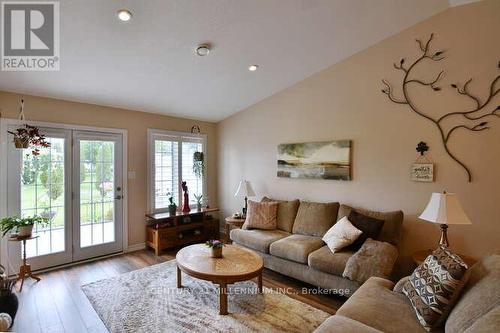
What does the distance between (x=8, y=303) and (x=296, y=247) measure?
2.81m

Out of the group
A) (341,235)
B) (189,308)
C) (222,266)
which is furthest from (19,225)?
(341,235)

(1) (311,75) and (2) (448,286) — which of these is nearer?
(2) (448,286)

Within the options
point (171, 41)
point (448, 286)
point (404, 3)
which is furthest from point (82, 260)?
point (404, 3)

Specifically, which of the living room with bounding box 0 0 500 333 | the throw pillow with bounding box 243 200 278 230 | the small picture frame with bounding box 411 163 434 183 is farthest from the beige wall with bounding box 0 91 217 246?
the small picture frame with bounding box 411 163 434 183

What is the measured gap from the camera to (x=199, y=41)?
2814mm

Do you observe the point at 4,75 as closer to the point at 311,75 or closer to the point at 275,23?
the point at 275,23

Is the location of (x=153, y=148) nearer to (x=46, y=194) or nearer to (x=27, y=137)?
(x=46, y=194)

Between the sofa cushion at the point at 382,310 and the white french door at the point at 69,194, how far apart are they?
370 centimetres

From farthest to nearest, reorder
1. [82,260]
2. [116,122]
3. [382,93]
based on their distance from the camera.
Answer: [116,122] < [82,260] < [382,93]

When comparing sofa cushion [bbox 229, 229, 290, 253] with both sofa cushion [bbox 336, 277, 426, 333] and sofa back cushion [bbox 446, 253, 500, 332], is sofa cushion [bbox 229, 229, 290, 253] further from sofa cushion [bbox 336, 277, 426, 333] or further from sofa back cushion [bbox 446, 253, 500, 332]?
sofa back cushion [bbox 446, 253, 500, 332]

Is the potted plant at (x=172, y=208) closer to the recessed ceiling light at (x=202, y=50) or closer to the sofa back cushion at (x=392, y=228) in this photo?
the recessed ceiling light at (x=202, y=50)

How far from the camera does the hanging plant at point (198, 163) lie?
5.06m

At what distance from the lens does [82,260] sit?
381 cm

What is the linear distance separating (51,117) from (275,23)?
10.6ft
